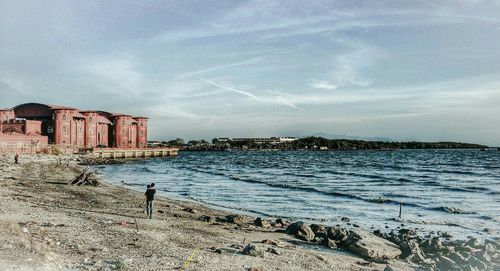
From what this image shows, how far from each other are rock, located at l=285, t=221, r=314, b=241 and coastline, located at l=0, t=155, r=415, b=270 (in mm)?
322

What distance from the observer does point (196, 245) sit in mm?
14188

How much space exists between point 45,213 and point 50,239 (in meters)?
5.83

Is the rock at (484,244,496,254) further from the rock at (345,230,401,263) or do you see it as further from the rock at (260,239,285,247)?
the rock at (260,239,285,247)

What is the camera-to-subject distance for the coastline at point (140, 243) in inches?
436

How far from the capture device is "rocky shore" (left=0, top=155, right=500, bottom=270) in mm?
11375

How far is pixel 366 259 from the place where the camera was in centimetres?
1444

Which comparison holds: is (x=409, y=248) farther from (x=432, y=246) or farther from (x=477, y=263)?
(x=477, y=263)

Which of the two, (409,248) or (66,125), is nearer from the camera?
(409,248)

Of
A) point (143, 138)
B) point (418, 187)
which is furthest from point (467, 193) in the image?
point (143, 138)

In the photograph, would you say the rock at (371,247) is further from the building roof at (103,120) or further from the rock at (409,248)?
the building roof at (103,120)

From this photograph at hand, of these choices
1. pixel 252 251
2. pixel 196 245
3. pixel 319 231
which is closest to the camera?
pixel 252 251

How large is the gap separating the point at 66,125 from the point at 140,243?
94.3 m

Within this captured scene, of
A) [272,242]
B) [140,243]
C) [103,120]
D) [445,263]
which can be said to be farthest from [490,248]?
[103,120]

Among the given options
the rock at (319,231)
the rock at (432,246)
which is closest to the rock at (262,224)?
the rock at (319,231)
